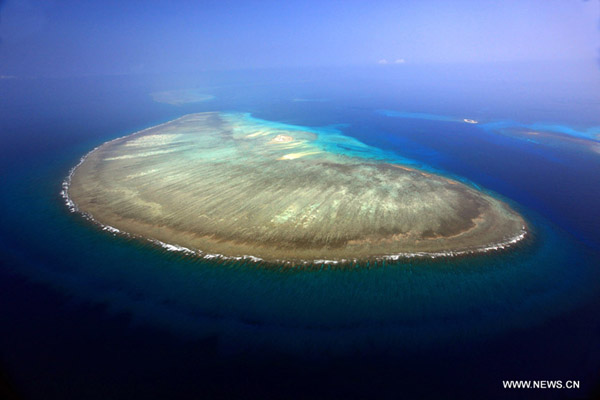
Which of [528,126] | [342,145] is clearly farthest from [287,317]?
[528,126]

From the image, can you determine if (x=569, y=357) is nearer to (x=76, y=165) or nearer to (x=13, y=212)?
(x=13, y=212)

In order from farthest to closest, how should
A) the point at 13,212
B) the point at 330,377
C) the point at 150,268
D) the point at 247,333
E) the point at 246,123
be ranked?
the point at 246,123
the point at 13,212
the point at 150,268
the point at 247,333
the point at 330,377

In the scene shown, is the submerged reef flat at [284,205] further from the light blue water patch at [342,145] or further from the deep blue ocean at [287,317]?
the light blue water patch at [342,145]

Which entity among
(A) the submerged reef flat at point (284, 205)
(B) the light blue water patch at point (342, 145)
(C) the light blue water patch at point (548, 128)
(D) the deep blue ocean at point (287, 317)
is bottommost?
(D) the deep blue ocean at point (287, 317)

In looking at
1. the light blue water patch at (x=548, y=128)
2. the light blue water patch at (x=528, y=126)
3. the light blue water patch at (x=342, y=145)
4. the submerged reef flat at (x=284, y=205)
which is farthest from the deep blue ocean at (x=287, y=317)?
the light blue water patch at (x=528, y=126)

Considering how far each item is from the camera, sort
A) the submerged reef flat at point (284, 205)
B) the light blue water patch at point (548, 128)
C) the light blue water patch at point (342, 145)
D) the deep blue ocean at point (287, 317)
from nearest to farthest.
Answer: the deep blue ocean at point (287, 317) < the submerged reef flat at point (284, 205) < the light blue water patch at point (342, 145) < the light blue water patch at point (548, 128)

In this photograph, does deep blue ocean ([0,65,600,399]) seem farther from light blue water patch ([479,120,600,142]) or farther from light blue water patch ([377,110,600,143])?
light blue water patch ([377,110,600,143])

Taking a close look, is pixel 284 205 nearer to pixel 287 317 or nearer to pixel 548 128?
pixel 287 317

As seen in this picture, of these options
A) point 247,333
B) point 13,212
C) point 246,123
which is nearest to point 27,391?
point 247,333

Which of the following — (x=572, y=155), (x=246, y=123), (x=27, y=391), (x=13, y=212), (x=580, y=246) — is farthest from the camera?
(x=246, y=123)
